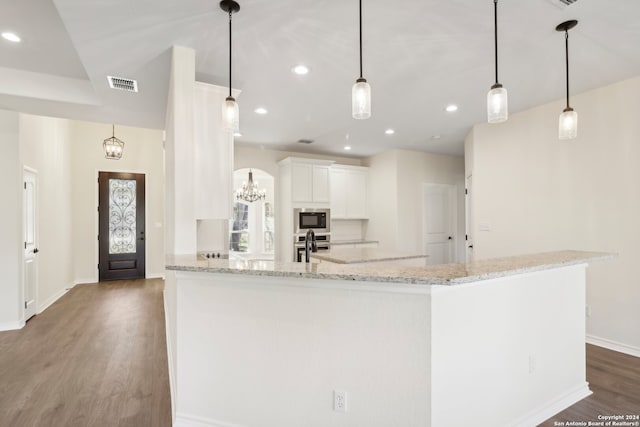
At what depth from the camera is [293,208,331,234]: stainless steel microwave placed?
602 centimetres

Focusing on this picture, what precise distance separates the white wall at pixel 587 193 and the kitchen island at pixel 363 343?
1.69 meters

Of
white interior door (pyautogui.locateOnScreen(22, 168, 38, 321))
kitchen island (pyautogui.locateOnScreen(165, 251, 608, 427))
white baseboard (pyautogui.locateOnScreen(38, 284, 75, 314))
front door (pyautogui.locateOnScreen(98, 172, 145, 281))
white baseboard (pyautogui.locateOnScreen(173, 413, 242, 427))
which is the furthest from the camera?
front door (pyautogui.locateOnScreen(98, 172, 145, 281))

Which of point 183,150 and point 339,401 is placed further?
point 183,150

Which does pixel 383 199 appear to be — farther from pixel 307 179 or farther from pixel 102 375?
pixel 102 375

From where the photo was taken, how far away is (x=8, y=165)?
3.94m

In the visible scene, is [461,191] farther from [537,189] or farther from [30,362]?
[30,362]

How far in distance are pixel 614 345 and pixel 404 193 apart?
12.5ft

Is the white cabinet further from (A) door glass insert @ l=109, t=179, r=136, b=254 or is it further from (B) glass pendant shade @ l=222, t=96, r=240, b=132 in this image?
(B) glass pendant shade @ l=222, t=96, r=240, b=132

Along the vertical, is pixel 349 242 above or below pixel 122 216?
below

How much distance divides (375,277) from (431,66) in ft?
7.30

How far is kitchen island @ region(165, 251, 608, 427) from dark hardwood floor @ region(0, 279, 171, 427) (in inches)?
24.8

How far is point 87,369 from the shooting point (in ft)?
9.56

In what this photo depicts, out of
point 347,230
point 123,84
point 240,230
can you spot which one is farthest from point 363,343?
point 240,230

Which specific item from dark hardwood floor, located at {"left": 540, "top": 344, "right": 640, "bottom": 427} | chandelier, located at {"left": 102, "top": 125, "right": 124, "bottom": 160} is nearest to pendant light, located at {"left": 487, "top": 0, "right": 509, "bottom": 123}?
dark hardwood floor, located at {"left": 540, "top": 344, "right": 640, "bottom": 427}
